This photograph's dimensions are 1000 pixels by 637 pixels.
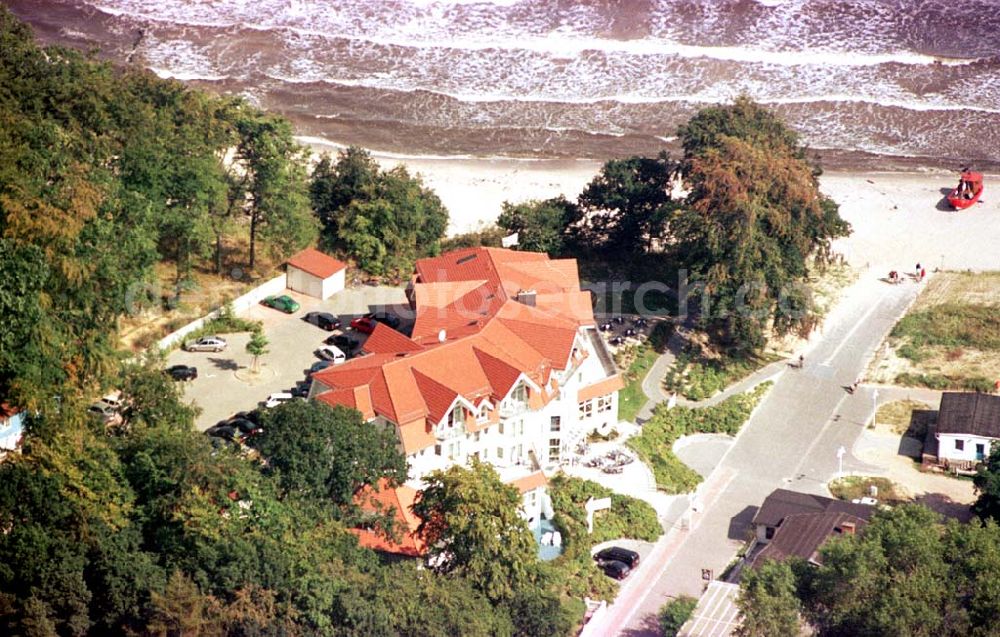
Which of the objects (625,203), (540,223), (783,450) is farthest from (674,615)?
(625,203)

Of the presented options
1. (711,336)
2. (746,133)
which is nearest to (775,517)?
(711,336)

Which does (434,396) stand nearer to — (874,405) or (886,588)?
(886,588)

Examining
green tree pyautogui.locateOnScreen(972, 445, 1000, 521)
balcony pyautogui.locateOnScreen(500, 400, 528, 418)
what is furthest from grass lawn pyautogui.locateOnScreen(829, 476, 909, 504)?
balcony pyautogui.locateOnScreen(500, 400, 528, 418)

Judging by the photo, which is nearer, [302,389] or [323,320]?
[302,389]

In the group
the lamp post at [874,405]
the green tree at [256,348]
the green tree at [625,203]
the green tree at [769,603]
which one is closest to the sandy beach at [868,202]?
the green tree at [625,203]

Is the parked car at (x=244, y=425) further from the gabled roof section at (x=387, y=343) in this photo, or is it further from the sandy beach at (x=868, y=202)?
the sandy beach at (x=868, y=202)

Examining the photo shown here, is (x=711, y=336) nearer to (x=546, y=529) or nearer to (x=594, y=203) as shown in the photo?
(x=594, y=203)
